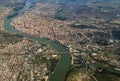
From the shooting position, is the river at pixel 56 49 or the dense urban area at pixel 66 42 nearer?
the river at pixel 56 49

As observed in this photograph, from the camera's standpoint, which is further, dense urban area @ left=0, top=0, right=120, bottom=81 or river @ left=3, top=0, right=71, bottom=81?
dense urban area @ left=0, top=0, right=120, bottom=81

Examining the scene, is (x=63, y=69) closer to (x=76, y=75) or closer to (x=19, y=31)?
(x=76, y=75)

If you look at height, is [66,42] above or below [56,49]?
above

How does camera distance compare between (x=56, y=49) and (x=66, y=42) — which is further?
(x=66, y=42)

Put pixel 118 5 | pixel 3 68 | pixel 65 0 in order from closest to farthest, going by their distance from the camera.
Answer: pixel 3 68, pixel 118 5, pixel 65 0

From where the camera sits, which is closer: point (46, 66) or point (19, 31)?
point (46, 66)

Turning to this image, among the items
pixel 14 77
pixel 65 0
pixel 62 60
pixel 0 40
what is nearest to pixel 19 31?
pixel 0 40

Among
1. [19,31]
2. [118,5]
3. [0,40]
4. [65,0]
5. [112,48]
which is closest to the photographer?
[112,48]
